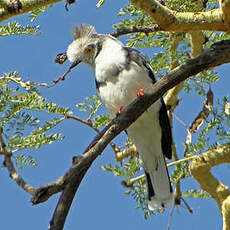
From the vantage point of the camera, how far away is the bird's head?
15.8 ft

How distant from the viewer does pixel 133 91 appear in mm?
4406

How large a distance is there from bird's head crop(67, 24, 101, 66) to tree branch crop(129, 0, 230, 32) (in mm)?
1958

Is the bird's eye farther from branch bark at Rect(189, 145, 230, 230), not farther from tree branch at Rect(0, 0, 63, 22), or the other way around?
tree branch at Rect(0, 0, 63, 22)

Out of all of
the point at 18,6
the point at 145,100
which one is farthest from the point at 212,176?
the point at 18,6

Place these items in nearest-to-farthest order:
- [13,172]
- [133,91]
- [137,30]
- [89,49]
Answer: [13,172]
[137,30]
[133,91]
[89,49]

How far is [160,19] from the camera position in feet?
9.43

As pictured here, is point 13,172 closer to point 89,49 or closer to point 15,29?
point 15,29

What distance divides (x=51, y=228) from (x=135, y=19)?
191 centimetres

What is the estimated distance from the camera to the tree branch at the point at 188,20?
2857 mm

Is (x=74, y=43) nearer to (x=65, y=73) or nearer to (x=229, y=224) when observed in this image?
(x=65, y=73)

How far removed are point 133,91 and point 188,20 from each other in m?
1.51

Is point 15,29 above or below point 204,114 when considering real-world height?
above

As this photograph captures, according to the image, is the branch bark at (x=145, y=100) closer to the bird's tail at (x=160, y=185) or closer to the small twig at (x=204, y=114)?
the small twig at (x=204, y=114)

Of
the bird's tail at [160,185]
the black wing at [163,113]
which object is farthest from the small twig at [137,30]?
the bird's tail at [160,185]
